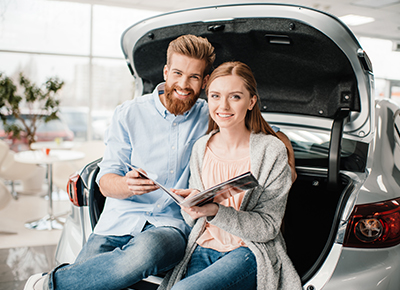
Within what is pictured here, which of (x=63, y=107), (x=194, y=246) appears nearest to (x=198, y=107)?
(x=194, y=246)

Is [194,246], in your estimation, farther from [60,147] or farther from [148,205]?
[60,147]

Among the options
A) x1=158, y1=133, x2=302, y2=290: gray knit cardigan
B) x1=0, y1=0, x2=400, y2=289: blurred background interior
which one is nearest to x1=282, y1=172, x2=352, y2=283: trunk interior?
x1=158, y1=133, x2=302, y2=290: gray knit cardigan

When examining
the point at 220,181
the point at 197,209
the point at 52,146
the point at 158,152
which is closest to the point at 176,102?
the point at 158,152

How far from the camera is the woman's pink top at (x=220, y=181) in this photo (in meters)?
1.20

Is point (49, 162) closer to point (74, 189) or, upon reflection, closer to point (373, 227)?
point (74, 189)

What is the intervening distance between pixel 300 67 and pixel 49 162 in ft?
9.32

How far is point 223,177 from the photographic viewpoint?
122 centimetres

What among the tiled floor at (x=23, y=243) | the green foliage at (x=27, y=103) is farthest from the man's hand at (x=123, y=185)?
the green foliage at (x=27, y=103)

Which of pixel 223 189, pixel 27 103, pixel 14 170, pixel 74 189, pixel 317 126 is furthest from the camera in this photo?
pixel 27 103

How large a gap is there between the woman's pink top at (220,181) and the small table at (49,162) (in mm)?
2524

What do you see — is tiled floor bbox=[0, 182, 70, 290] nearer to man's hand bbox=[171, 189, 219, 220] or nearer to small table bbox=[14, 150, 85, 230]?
small table bbox=[14, 150, 85, 230]

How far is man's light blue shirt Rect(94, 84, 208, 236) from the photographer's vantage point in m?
1.33

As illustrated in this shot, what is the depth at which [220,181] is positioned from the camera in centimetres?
122

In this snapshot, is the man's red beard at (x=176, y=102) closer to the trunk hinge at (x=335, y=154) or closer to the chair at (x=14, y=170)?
the trunk hinge at (x=335, y=154)
